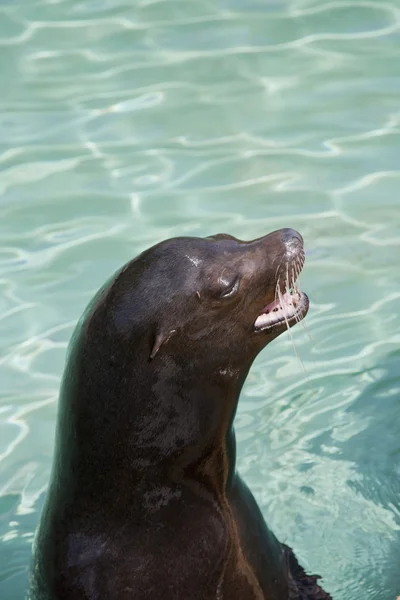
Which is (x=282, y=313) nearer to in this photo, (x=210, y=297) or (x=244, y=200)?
(x=210, y=297)

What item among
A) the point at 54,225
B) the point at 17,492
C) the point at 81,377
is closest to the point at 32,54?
the point at 54,225

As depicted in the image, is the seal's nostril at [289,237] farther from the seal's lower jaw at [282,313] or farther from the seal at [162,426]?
the seal's lower jaw at [282,313]

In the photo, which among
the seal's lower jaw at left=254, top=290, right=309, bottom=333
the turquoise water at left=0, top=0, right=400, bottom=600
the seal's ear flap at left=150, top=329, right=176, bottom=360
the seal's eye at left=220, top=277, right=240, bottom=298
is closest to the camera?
the seal's ear flap at left=150, top=329, right=176, bottom=360

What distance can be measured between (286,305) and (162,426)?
2.01 feet

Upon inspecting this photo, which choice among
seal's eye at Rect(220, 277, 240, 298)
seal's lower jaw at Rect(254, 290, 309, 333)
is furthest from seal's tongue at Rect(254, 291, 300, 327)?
seal's eye at Rect(220, 277, 240, 298)

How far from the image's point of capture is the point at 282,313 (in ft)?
13.6

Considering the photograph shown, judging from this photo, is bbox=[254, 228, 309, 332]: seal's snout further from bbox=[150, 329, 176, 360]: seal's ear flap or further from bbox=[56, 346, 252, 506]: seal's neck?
bbox=[150, 329, 176, 360]: seal's ear flap

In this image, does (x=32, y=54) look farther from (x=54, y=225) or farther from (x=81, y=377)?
(x=81, y=377)

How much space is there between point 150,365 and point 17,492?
204 centimetres

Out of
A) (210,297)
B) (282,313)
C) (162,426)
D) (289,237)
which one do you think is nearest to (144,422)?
(162,426)

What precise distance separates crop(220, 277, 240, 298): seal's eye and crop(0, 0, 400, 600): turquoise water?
1377 millimetres

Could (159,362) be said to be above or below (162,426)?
above

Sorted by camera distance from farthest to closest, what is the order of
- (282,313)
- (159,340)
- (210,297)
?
(282,313), (210,297), (159,340)

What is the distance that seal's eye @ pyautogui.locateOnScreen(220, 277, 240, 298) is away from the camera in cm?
400
